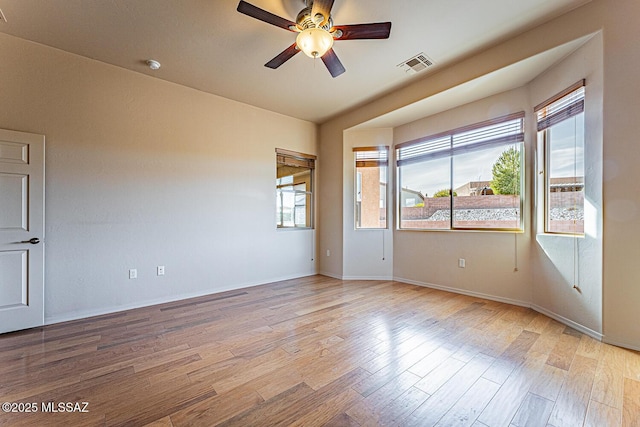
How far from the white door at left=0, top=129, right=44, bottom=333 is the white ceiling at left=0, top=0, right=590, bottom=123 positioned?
3.91 feet

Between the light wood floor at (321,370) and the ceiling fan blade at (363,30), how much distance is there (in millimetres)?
2689

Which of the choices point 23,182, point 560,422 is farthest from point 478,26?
point 23,182

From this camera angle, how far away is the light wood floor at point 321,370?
62.6 inches

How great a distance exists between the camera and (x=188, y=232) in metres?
3.86

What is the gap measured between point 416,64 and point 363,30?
1382 mm

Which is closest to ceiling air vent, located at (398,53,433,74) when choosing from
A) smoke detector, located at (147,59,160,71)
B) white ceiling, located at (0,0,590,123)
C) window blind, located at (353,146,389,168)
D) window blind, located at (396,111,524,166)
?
white ceiling, located at (0,0,590,123)

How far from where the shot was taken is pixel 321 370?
6.68 feet

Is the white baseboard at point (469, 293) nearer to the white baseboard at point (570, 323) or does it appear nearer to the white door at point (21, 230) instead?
the white baseboard at point (570, 323)

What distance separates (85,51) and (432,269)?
17.6ft

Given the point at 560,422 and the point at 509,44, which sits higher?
the point at 509,44

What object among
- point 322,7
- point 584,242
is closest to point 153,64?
point 322,7

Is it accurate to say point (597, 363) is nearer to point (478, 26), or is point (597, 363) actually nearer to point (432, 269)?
point (432, 269)

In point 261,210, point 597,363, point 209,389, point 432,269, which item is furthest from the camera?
point 261,210

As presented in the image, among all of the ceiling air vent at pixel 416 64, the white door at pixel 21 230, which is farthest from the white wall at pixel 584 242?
the white door at pixel 21 230
